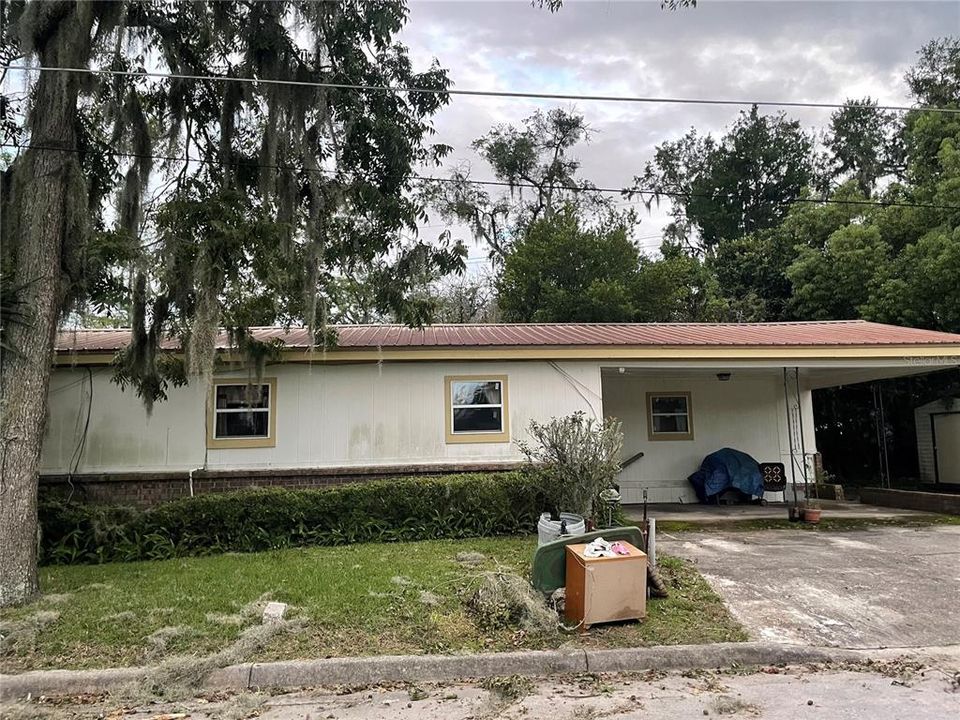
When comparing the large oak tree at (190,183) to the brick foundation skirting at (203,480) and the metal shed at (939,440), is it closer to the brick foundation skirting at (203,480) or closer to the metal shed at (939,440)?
the brick foundation skirting at (203,480)

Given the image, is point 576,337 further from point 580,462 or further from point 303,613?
point 303,613

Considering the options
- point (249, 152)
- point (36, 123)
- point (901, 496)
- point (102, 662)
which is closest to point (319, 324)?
point (249, 152)

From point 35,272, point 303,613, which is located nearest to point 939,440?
point 303,613

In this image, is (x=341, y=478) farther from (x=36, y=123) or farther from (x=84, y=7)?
(x=84, y=7)

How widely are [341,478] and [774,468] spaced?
901 cm

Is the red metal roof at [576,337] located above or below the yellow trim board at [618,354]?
above

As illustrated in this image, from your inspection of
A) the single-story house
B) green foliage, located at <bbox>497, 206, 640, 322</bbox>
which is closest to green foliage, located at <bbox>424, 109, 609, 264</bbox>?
green foliage, located at <bbox>497, 206, 640, 322</bbox>

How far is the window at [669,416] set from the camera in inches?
545

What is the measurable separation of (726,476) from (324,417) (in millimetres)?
8071

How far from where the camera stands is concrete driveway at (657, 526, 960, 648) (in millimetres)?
5477

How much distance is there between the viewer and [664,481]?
13.8m

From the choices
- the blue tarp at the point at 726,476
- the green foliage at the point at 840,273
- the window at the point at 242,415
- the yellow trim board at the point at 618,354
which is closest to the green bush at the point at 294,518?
the window at the point at 242,415

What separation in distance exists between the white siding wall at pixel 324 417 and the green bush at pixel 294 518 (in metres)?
1.19

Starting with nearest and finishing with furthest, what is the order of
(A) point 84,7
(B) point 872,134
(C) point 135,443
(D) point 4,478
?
(D) point 4,478
(A) point 84,7
(C) point 135,443
(B) point 872,134
